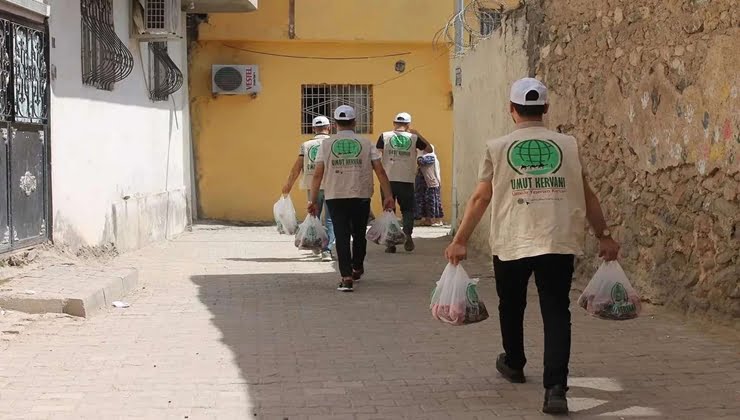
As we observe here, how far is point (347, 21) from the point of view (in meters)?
18.1

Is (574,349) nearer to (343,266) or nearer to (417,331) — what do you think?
(417,331)

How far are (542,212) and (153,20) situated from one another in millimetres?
9779

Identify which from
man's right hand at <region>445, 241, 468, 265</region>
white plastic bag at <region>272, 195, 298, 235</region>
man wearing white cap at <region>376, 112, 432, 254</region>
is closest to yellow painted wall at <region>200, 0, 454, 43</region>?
man wearing white cap at <region>376, 112, 432, 254</region>

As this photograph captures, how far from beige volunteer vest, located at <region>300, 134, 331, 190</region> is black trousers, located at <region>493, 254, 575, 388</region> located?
6212mm

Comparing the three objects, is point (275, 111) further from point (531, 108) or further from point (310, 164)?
point (531, 108)

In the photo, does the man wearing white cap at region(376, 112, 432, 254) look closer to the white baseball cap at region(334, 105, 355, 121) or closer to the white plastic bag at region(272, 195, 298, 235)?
the white plastic bag at region(272, 195, 298, 235)

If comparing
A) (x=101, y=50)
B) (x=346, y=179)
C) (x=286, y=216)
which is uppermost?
(x=101, y=50)

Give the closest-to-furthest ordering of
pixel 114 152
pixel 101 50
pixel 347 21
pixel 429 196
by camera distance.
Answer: pixel 101 50
pixel 114 152
pixel 429 196
pixel 347 21

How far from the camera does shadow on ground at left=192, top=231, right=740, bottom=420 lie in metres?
5.20

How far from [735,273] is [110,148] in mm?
7743

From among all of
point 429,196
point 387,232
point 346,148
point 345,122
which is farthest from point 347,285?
point 429,196

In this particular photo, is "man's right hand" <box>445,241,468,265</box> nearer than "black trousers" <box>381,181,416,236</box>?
Yes

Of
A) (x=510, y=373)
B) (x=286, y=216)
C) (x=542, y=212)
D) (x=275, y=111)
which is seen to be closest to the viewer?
(x=542, y=212)

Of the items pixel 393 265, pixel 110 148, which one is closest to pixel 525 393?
pixel 393 265
